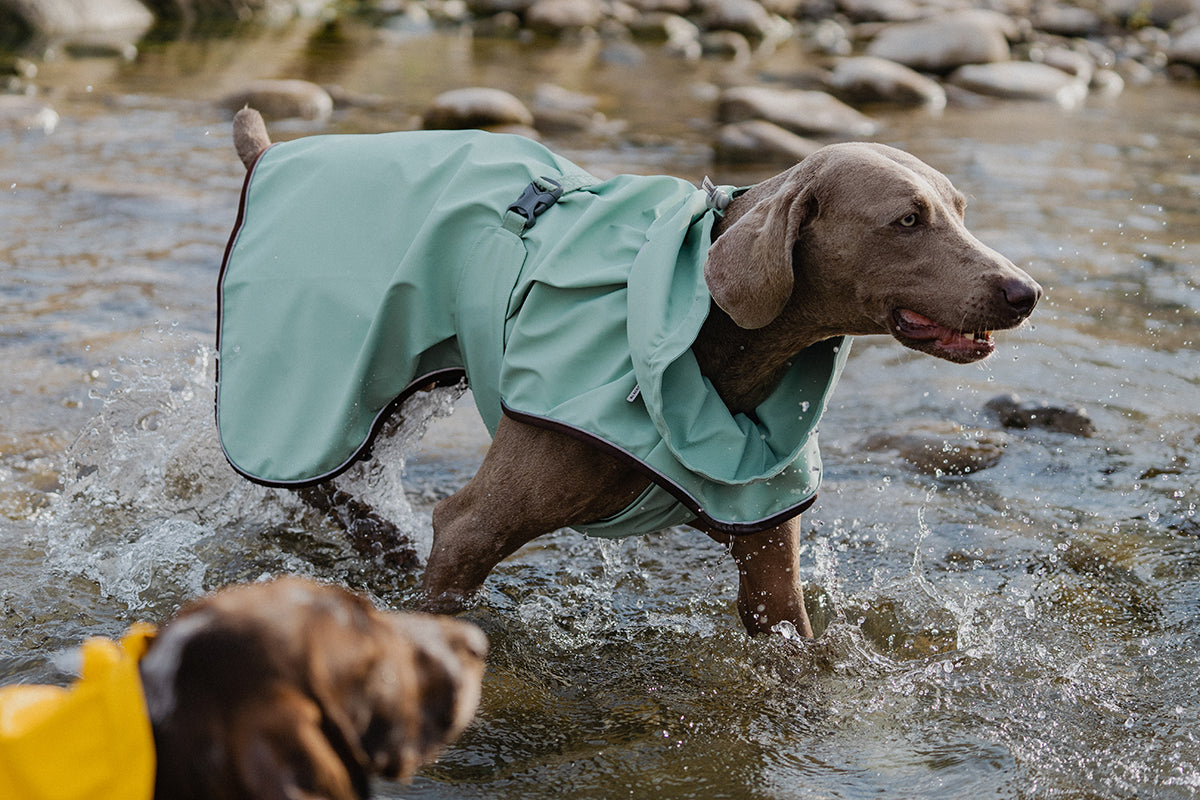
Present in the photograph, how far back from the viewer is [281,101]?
11.4m

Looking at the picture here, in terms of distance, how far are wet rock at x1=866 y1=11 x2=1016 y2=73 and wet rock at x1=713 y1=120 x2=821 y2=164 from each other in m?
6.21

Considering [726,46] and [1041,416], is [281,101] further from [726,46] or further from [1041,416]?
[726,46]

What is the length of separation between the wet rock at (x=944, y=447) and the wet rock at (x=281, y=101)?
293 inches

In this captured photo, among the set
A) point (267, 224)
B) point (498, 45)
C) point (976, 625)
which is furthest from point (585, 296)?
point (498, 45)

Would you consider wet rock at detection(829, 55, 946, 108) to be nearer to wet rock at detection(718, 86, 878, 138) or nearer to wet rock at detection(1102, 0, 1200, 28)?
wet rock at detection(718, 86, 878, 138)

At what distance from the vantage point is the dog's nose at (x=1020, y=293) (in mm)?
2938

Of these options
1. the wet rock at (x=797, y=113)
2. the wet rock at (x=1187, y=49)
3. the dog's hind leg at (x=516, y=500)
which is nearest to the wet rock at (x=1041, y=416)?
the dog's hind leg at (x=516, y=500)

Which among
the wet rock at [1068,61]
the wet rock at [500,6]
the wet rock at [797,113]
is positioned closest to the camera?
the wet rock at [797,113]

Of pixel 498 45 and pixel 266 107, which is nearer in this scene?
pixel 266 107

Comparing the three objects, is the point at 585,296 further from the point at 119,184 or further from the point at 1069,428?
the point at 119,184

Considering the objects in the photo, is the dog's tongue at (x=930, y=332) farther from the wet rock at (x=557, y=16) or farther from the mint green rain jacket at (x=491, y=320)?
the wet rock at (x=557, y=16)

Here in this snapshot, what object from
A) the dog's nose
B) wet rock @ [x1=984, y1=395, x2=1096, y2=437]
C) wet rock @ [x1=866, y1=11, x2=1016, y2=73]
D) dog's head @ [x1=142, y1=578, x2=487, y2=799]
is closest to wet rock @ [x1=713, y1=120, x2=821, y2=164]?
wet rock @ [x1=984, y1=395, x2=1096, y2=437]

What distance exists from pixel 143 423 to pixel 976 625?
128 inches

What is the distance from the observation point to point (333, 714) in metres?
2.11
